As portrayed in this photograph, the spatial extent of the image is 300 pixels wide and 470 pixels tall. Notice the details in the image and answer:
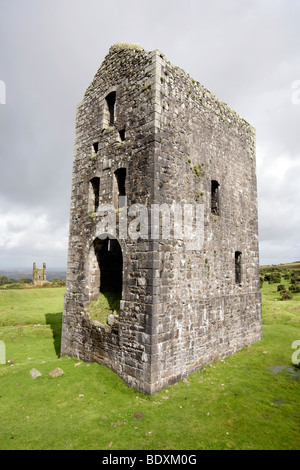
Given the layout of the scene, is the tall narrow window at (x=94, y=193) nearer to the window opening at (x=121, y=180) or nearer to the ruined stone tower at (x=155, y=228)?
the ruined stone tower at (x=155, y=228)

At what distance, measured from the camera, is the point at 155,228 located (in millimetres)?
8336

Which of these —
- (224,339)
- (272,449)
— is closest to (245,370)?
(224,339)

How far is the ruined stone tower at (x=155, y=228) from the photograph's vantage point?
8391 mm

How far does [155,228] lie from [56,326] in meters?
11.5

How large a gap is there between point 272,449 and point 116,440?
3262 millimetres

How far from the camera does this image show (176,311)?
28.8ft

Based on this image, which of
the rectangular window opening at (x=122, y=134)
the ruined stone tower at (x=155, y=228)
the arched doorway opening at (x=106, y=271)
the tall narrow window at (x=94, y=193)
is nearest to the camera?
the ruined stone tower at (x=155, y=228)

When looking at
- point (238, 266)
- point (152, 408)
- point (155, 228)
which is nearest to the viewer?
point (152, 408)

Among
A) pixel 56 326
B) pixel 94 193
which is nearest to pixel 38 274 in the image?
pixel 56 326

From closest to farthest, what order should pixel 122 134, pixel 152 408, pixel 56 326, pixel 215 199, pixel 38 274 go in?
pixel 152 408 → pixel 122 134 → pixel 215 199 → pixel 56 326 → pixel 38 274

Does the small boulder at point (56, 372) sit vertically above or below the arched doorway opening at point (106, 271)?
below

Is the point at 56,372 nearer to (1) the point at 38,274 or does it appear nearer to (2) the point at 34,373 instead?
(2) the point at 34,373

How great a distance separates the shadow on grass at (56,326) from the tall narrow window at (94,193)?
22.5 feet

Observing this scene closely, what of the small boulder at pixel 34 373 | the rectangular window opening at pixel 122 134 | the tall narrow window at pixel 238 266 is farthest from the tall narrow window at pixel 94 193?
the tall narrow window at pixel 238 266
